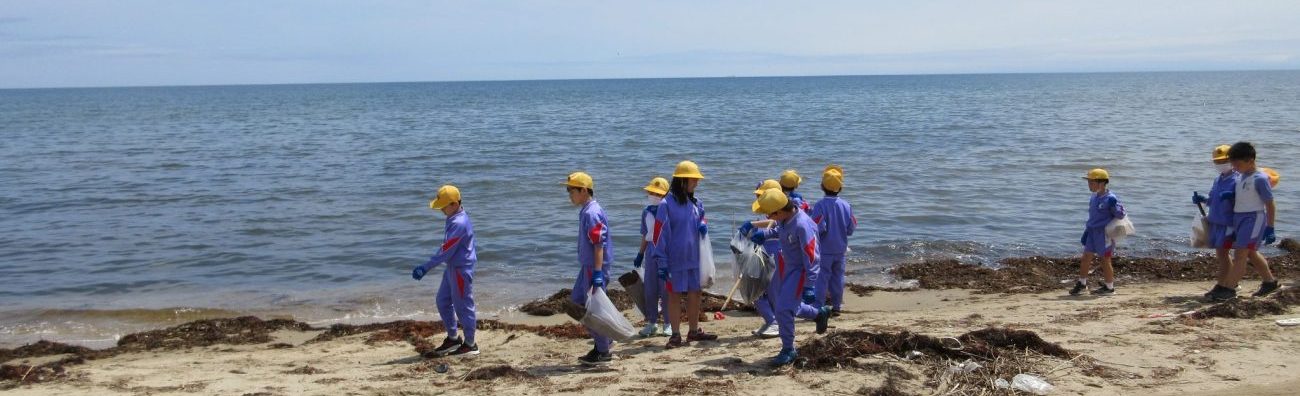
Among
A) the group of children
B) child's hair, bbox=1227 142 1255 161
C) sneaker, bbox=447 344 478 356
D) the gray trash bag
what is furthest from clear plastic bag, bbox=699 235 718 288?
child's hair, bbox=1227 142 1255 161

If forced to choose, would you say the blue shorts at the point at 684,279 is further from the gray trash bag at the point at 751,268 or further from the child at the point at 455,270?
the child at the point at 455,270

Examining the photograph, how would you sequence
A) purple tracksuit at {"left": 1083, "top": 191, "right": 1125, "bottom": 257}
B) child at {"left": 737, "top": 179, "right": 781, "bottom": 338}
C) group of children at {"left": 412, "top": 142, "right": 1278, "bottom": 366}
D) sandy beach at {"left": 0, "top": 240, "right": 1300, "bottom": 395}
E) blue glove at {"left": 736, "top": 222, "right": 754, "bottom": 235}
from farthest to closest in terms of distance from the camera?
purple tracksuit at {"left": 1083, "top": 191, "right": 1125, "bottom": 257} < child at {"left": 737, "top": 179, "right": 781, "bottom": 338} < blue glove at {"left": 736, "top": 222, "right": 754, "bottom": 235} < group of children at {"left": 412, "top": 142, "right": 1278, "bottom": 366} < sandy beach at {"left": 0, "top": 240, "right": 1300, "bottom": 395}

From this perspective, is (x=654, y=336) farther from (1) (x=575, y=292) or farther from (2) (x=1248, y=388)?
(2) (x=1248, y=388)

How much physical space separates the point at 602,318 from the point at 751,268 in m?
1.58

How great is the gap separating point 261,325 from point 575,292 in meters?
4.06

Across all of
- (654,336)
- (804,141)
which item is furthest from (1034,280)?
(804,141)

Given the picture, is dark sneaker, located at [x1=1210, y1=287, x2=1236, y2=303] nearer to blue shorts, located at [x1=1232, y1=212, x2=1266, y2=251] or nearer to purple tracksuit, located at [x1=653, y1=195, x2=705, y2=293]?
blue shorts, located at [x1=1232, y1=212, x2=1266, y2=251]

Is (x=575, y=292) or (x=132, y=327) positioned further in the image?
(x=132, y=327)

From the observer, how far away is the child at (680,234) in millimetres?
8023

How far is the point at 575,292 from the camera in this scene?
26.5 ft

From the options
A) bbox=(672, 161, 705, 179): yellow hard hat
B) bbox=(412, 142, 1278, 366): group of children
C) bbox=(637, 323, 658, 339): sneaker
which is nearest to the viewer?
bbox=(412, 142, 1278, 366): group of children

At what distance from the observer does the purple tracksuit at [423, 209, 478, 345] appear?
7.84m

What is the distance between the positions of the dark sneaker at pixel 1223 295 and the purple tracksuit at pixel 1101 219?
3.42 ft

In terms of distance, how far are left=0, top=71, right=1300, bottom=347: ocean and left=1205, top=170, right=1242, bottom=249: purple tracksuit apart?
12.5 ft
